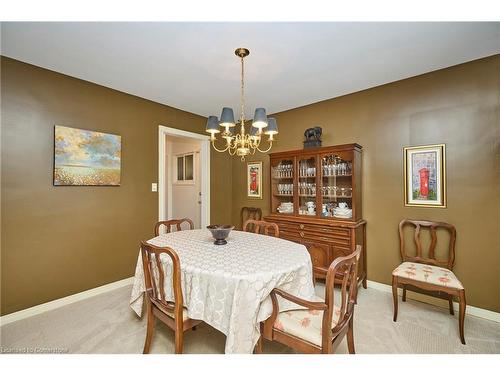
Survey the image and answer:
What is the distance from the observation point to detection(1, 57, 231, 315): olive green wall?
2.06 meters

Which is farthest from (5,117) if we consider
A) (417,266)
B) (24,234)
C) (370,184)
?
(417,266)

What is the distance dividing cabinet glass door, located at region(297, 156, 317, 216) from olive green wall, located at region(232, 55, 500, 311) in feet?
1.33

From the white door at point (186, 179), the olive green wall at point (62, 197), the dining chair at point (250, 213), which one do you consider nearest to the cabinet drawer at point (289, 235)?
the dining chair at point (250, 213)

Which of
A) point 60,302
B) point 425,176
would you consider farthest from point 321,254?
point 60,302

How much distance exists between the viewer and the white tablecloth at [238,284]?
1233 mm

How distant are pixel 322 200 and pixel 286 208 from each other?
0.59 m

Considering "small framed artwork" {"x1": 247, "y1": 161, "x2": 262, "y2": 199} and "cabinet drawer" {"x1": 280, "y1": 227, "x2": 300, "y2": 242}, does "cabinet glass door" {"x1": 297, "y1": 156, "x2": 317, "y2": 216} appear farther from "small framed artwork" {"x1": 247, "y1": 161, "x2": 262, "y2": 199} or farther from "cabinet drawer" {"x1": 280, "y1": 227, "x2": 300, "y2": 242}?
"small framed artwork" {"x1": 247, "y1": 161, "x2": 262, "y2": 199}

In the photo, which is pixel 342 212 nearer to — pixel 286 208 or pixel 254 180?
pixel 286 208

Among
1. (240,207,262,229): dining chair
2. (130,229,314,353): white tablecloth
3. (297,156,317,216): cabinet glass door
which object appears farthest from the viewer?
(240,207,262,229): dining chair

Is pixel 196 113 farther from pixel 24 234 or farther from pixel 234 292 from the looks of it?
pixel 234 292

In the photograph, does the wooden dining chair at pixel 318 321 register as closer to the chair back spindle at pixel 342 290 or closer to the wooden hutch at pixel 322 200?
the chair back spindle at pixel 342 290

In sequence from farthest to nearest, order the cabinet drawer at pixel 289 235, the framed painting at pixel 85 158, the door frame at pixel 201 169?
the door frame at pixel 201 169 → the cabinet drawer at pixel 289 235 → the framed painting at pixel 85 158

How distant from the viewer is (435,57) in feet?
6.78

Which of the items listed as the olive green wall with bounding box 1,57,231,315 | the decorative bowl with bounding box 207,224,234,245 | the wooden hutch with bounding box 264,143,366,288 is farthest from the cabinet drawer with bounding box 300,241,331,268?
the olive green wall with bounding box 1,57,231,315
